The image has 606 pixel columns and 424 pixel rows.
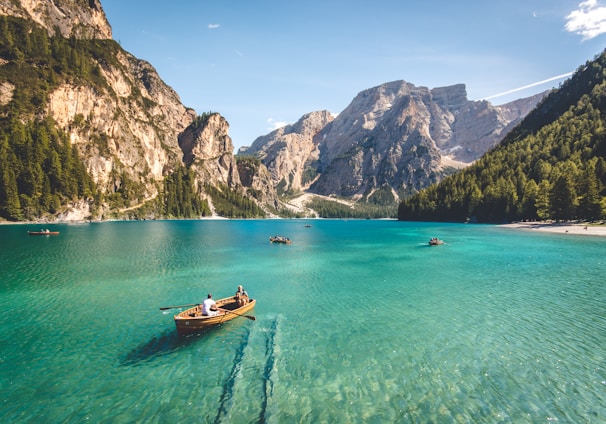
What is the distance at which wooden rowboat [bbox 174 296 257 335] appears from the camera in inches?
958

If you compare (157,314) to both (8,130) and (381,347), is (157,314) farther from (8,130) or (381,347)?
(8,130)

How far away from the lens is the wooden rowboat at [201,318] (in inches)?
958

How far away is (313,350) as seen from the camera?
2244 cm

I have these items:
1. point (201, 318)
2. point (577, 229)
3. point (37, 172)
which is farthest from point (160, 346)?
point (37, 172)

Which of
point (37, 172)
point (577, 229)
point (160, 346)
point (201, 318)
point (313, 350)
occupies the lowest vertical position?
point (313, 350)

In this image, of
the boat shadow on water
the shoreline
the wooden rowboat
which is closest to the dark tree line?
the wooden rowboat

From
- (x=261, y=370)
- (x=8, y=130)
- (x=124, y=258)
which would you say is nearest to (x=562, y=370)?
(x=261, y=370)

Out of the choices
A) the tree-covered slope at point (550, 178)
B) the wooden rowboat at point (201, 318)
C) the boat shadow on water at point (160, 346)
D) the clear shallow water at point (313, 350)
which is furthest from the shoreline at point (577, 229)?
the boat shadow on water at point (160, 346)

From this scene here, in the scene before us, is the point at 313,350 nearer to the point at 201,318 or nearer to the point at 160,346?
→ the point at 201,318

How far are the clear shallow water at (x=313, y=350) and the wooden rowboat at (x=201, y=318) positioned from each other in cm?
80

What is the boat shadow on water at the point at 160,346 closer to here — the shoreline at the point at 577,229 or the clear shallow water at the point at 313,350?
the clear shallow water at the point at 313,350

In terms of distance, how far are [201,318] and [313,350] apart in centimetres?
951

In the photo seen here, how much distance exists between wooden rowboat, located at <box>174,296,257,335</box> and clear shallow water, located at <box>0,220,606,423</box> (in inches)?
31.6

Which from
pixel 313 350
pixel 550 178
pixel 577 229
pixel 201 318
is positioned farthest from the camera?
pixel 550 178
